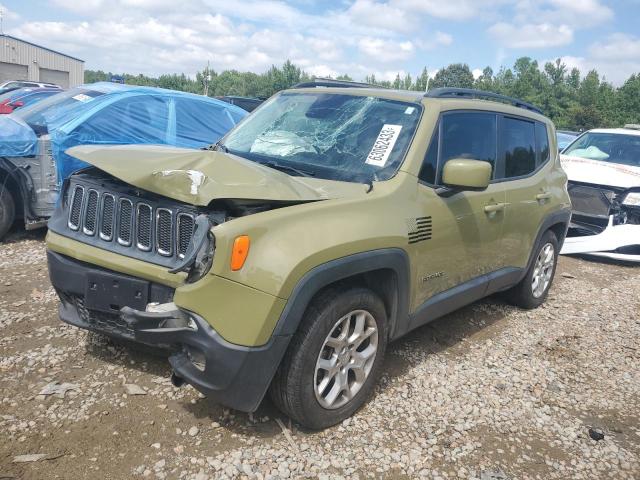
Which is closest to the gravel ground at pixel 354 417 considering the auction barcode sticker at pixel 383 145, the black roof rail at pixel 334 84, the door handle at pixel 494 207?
the door handle at pixel 494 207

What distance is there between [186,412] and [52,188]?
149 inches

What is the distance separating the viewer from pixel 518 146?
446 cm

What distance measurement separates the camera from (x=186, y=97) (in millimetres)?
7301

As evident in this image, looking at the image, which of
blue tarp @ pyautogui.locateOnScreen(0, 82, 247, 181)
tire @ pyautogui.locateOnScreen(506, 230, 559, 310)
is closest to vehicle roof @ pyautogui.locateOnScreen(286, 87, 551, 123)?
tire @ pyautogui.locateOnScreen(506, 230, 559, 310)

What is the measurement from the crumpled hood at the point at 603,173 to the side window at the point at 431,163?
4.99 meters

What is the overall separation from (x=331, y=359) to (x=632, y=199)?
613 cm

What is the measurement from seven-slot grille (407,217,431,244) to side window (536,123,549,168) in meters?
2.07

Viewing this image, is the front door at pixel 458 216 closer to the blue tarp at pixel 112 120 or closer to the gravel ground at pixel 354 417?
the gravel ground at pixel 354 417

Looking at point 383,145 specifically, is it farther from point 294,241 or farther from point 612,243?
point 612,243

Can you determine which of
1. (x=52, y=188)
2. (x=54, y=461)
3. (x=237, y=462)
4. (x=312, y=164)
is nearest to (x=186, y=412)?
(x=237, y=462)

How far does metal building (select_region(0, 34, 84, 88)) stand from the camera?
44375 millimetres

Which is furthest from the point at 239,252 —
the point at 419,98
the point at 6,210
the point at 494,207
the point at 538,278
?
the point at 6,210

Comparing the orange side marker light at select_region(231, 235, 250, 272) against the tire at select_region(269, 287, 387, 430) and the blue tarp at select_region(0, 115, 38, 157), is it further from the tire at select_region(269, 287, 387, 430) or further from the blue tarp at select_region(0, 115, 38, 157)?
the blue tarp at select_region(0, 115, 38, 157)

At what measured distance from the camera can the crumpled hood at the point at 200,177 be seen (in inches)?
101
